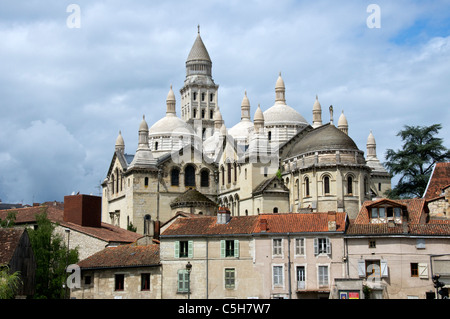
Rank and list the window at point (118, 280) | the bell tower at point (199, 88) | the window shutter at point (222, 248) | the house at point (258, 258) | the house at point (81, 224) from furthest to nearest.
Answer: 1. the bell tower at point (199, 88)
2. the house at point (81, 224)
3. the window shutter at point (222, 248)
4. the window at point (118, 280)
5. the house at point (258, 258)

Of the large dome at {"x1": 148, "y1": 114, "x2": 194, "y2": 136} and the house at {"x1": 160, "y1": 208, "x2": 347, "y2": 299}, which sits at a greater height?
the large dome at {"x1": 148, "y1": 114, "x2": 194, "y2": 136}

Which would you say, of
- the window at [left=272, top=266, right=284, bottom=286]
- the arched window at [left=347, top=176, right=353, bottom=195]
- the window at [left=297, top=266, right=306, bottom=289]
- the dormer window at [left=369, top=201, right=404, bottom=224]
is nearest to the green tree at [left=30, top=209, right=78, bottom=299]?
the window at [left=272, top=266, right=284, bottom=286]

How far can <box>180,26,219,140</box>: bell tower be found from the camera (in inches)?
4929

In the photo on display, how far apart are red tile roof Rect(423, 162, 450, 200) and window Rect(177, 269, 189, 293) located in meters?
19.1

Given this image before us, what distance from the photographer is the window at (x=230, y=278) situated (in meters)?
47.4

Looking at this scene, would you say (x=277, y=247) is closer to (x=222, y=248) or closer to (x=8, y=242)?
(x=222, y=248)

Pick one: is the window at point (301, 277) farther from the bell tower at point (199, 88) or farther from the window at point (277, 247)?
the bell tower at point (199, 88)

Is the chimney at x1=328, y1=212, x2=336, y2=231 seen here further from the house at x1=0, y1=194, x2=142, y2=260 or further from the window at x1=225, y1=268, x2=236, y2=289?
the house at x1=0, y1=194, x2=142, y2=260

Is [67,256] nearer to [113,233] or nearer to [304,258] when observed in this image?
[113,233]

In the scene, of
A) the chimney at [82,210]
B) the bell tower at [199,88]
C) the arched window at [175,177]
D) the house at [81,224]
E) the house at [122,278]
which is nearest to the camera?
the house at [122,278]

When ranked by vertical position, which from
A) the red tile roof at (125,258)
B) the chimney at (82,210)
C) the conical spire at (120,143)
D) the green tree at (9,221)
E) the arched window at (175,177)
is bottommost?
the red tile roof at (125,258)

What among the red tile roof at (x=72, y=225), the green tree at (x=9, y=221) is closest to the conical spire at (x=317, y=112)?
the red tile roof at (x=72, y=225)

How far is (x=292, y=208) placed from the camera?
3140 inches

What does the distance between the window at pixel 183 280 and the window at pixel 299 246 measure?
714cm
